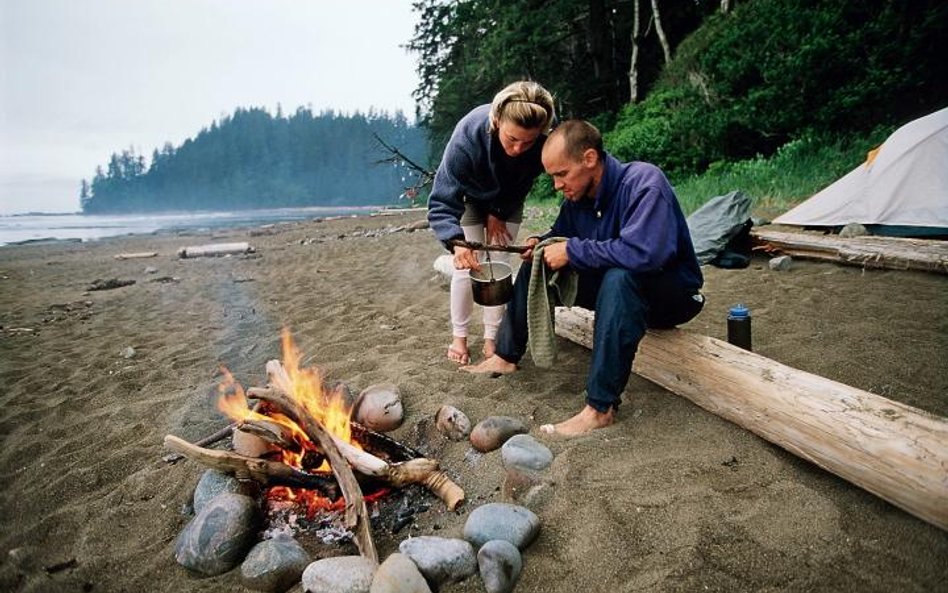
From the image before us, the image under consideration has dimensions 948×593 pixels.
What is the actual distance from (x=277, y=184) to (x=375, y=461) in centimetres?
8926

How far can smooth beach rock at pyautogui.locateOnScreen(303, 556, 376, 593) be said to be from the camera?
153 cm

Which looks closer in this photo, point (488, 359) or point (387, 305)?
point (488, 359)

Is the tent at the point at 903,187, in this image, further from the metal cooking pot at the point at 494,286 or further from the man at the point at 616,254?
the metal cooking pot at the point at 494,286

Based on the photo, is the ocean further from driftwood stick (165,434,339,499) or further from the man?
the man

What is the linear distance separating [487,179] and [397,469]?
1813 millimetres

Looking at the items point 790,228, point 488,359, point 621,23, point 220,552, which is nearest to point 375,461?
point 220,552

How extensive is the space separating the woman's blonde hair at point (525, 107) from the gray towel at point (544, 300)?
625 mm

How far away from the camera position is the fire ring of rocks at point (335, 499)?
1595 millimetres

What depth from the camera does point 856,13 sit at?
838 centimetres

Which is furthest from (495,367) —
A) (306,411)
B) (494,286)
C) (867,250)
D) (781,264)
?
(867,250)

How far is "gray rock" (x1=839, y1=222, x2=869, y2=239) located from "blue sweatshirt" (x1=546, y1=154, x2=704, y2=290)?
429cm

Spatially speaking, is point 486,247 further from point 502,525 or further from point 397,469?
point 502,525

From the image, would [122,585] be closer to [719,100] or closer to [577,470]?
[577,470]

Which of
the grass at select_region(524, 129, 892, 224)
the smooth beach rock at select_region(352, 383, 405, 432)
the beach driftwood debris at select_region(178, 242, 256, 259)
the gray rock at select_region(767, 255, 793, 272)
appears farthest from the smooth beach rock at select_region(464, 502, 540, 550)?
the beach driftwood debris at select_region(178, 242, 256, 259)
